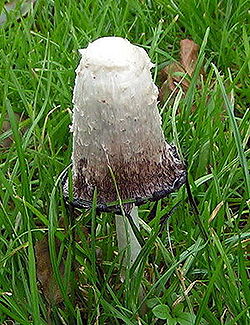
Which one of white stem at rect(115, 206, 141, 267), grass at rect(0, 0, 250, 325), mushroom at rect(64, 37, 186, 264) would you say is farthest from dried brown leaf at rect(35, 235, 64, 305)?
mushroom at rect(64, 37, 186, 264)

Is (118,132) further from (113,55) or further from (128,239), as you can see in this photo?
(128,239)

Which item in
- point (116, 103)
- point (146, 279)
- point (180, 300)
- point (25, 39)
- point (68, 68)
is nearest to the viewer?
point (116, 103)

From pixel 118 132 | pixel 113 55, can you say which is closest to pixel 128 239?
pixel 118 132

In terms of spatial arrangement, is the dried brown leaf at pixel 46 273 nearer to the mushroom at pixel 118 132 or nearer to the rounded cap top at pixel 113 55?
the mushroom at pixel 118 132

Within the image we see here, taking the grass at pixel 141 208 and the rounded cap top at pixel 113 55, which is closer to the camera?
the rounded cap top at pixel 113 55

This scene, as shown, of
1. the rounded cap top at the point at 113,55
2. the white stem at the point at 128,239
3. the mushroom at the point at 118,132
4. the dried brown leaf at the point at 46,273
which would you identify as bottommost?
the dried brown leaf at the point at 46,273

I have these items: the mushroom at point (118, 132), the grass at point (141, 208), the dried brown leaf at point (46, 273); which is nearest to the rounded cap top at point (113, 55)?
the mushroom at point (118, 132)

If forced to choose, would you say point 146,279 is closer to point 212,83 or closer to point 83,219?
point 83,219

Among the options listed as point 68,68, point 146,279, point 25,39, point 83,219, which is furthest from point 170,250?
point 25,39

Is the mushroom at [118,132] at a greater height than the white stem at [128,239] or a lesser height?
greater
